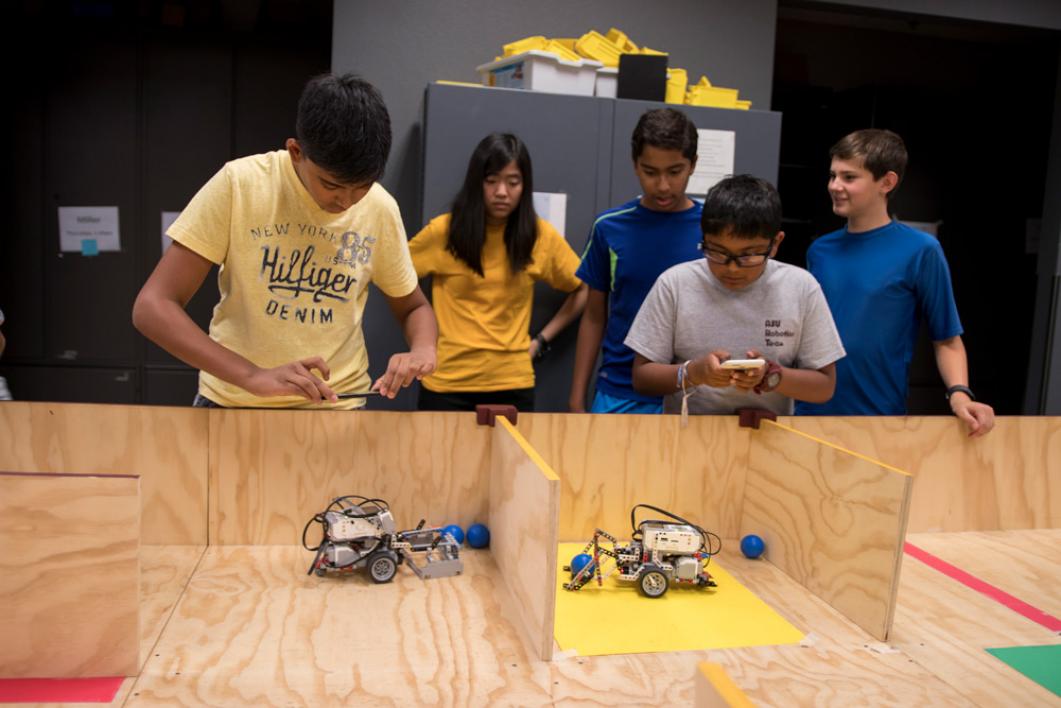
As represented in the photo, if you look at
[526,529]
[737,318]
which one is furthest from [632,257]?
[526,529]

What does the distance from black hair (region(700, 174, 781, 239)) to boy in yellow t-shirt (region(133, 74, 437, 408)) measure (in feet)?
2.26

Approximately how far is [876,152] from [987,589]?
120 centimetres

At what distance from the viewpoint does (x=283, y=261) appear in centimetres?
169

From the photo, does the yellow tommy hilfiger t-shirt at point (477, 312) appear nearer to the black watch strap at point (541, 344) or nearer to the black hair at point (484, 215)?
the black hair at point (484, 215)

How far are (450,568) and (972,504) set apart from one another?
4.34 feet

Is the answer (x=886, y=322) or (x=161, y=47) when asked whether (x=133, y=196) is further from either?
(x=886, y=322)

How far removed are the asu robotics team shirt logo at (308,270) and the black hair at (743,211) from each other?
77cm

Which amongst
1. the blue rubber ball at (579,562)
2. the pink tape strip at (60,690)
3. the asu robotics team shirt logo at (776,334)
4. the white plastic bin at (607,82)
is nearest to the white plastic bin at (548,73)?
the white plastic bin at (607,82)

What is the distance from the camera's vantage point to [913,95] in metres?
5.99

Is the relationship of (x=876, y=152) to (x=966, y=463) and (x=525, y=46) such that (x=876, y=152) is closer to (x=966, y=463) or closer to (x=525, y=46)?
(x=966, y=463)

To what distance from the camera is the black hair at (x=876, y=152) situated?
7.50ft

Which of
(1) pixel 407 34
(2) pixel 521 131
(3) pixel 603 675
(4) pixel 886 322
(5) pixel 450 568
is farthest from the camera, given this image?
(1) pixel 407 34

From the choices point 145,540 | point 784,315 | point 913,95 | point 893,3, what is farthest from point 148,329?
point 913,95

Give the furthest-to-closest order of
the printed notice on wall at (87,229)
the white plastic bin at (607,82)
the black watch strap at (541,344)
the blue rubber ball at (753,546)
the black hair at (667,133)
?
the printed notice on wall at (87,229) → the white plastic bin at (607,82) → the black watch strap at (541,344) → the black hair at (667,133) → the blue rubber ball at (753,546)
